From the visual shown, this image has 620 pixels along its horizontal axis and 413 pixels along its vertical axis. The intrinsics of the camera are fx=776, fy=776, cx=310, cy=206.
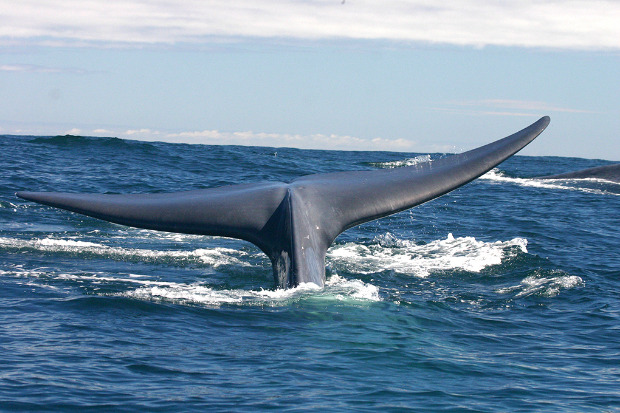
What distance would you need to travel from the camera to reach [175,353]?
24.1 ft

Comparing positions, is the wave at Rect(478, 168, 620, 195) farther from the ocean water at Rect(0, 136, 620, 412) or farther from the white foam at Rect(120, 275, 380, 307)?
the white foam at Rect(120, 275, 380, 307)

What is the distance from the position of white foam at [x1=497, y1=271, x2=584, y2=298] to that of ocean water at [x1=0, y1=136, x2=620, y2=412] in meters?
0.03

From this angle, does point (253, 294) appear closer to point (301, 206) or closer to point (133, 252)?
point (301, 206)

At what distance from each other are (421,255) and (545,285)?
9.37 ft

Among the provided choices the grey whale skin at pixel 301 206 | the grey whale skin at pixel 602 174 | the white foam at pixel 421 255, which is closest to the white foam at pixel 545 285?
the white foam at pixel 421 255

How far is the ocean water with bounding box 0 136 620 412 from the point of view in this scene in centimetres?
643

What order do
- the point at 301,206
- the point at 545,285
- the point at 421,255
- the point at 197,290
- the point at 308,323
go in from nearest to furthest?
the point at 308,323, the point at 301,206, the point at 197,290, the point at 545,285, the point at 421,255

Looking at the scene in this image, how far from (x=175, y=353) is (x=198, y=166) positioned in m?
26.1

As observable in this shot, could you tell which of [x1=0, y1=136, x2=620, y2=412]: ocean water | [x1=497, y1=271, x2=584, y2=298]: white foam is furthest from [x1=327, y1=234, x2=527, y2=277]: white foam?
[x1=497, y1=271, x2=584, y2=298]: white foam

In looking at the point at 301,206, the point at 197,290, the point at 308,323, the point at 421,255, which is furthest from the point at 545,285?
the point at 197,290

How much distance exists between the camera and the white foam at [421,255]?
12445 millimetres

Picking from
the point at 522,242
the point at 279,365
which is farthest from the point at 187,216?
the point at 522,242

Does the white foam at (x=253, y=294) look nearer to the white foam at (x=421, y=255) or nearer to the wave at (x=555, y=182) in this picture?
the white foam at (x=421, y=255)

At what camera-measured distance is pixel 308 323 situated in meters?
8.28
